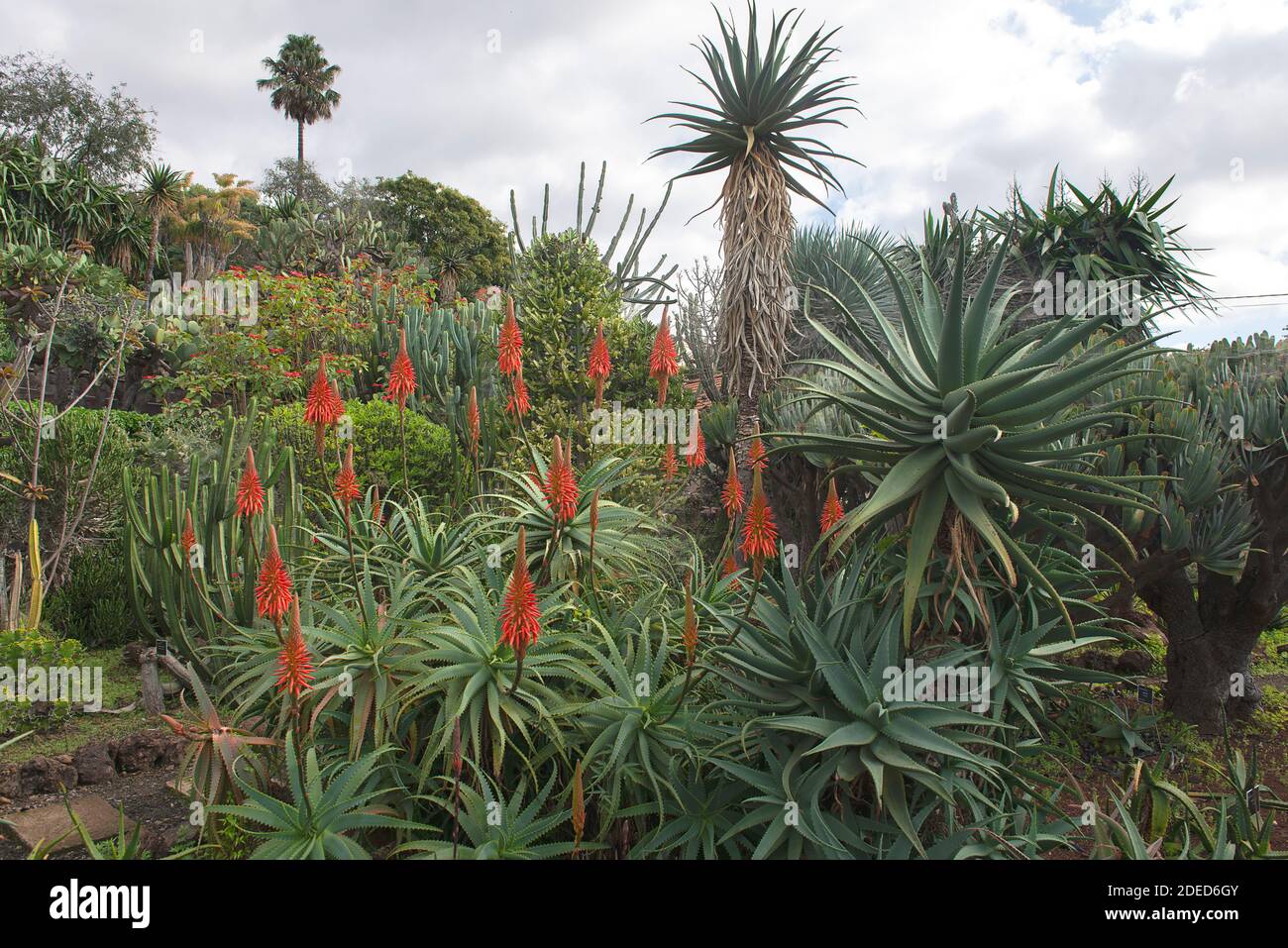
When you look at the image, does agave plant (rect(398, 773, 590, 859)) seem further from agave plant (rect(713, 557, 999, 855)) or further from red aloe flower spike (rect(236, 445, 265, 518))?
red aloe flower spike (rect(236, 445, 265, 518))

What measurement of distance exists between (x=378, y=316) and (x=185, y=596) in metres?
8.53

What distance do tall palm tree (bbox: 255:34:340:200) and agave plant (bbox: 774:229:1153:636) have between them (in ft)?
143

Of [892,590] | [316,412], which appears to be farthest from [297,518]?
[892,590]

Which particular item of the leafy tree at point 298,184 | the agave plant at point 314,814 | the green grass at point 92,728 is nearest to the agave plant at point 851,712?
the agave plant at point 314,814

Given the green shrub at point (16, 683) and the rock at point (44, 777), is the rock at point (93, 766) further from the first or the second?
the green shrub at point (16, 683)

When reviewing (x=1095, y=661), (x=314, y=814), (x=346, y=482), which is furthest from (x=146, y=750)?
(x=1095, y=661)

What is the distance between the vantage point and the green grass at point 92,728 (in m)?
5.72

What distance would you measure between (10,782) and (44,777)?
17 centimetres

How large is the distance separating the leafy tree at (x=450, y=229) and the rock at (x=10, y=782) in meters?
28.3

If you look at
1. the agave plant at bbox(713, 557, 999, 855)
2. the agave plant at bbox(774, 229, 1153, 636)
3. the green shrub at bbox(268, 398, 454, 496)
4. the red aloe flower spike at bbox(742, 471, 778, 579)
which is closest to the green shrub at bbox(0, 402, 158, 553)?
the green shrub at bbox(268, 398, 454, 496)

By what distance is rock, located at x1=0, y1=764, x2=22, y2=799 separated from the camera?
499 centimetres

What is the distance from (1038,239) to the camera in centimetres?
1179

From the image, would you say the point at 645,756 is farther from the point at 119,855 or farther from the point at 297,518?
the point at 297,518

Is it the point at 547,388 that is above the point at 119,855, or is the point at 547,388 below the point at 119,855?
above
